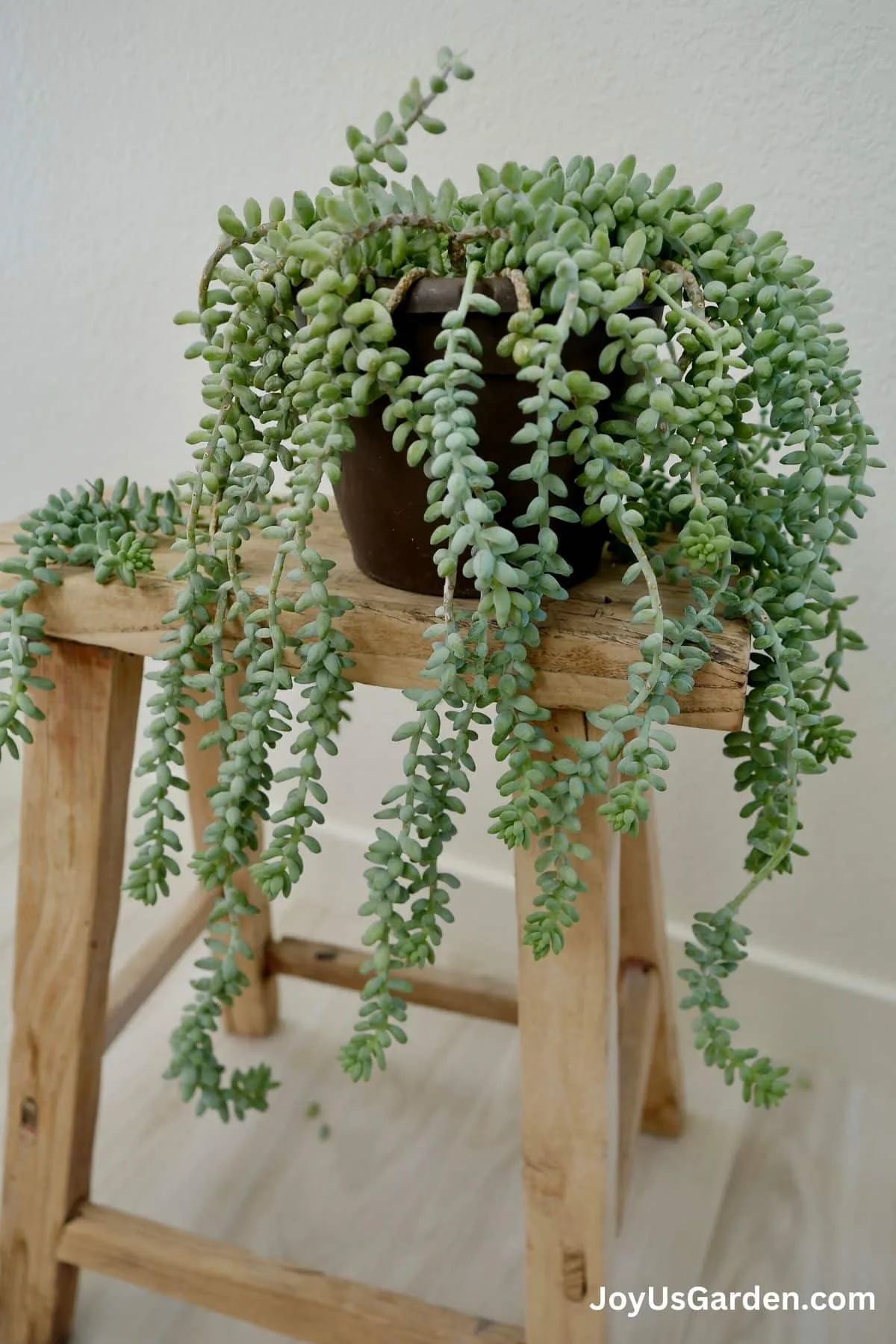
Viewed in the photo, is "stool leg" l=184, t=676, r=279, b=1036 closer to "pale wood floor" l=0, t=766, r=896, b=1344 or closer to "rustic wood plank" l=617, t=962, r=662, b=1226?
"pale wood floor" l=0, t=766, r=896, b=1344

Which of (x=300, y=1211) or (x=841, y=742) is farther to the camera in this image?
(x=300, y=1211)

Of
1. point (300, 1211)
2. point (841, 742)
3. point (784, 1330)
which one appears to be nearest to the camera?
point (841, 742)

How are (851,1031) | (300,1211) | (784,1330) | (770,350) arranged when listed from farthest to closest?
(851,1031)
(300,1211)
(784,1330)
(770,350)

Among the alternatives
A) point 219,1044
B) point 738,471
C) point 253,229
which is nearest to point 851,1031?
point 219,1044

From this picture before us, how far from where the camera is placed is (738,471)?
607 mm

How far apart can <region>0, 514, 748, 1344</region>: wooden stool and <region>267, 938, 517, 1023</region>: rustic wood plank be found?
0.18 meters

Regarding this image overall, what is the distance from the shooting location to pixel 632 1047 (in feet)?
3.18

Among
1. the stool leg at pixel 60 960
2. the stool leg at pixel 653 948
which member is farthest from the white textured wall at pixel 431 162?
the stool leg at pixel 60 960

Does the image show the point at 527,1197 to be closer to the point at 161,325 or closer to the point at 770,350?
the point at 770,350

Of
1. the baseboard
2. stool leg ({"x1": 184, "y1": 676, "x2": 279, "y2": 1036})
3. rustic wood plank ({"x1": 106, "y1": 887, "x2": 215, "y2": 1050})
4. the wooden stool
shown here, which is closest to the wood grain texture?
the wooden stool

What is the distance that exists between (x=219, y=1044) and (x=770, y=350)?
1.10 m

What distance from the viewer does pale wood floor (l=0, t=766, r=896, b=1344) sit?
99 cm

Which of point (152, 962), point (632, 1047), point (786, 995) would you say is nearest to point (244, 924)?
point (152, 962)

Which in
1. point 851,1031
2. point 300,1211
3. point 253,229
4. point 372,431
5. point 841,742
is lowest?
point 300,1211
